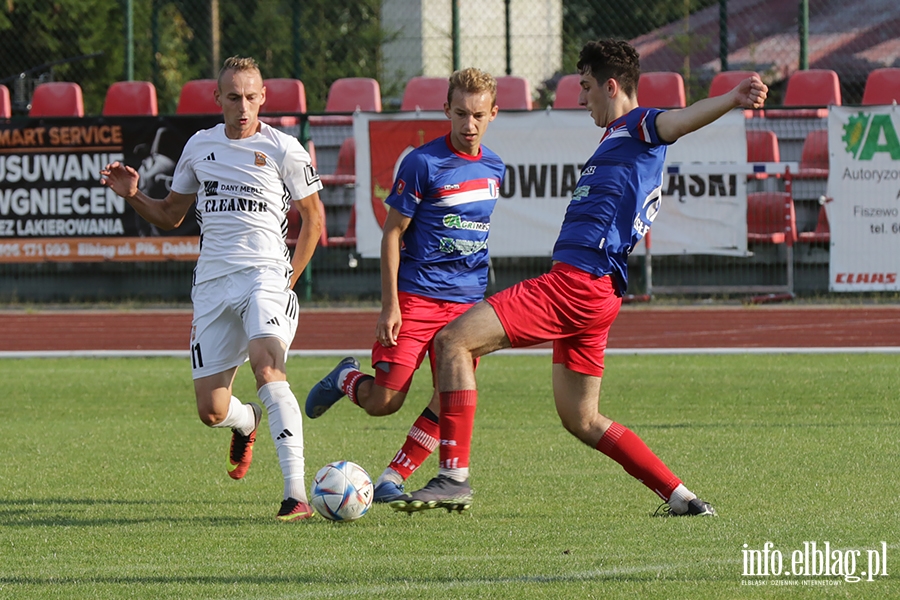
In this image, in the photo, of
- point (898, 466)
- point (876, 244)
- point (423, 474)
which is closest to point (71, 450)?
point (423, 474)

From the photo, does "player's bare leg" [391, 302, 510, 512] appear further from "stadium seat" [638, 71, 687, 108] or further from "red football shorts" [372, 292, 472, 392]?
"stadium seat" [638, 71, 687, 108]

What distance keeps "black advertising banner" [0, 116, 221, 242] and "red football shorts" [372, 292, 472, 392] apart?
11.2 metres

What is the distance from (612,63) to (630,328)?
31.3ft

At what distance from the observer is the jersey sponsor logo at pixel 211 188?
6.18 meters

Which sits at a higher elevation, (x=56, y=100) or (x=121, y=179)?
(x=56, y=100)

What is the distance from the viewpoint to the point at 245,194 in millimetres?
6141

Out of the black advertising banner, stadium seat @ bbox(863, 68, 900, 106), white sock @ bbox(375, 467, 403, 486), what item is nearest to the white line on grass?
the black advertising banner

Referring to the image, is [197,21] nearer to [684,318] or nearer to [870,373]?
[684,318]

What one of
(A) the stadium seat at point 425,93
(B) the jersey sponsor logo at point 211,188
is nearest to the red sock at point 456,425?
(B) the jersey sponsor logo at point 211,188

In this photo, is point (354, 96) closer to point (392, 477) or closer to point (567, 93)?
point (567, 93)

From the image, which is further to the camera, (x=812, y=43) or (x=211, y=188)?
(x=812, y=43)

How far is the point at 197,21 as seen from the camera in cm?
3538

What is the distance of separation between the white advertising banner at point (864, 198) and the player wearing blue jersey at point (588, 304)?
10.9 metres

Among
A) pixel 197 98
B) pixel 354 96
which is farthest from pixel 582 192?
pixel 197 98
